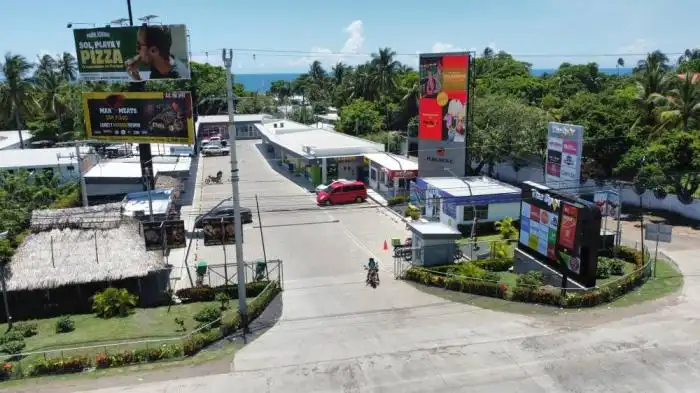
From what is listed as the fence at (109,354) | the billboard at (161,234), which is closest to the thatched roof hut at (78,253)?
the billboard at (161,234)

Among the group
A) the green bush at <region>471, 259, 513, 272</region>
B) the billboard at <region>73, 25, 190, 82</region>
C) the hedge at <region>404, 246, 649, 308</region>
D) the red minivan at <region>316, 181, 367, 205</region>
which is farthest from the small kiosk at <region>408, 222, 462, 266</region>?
the billboard at <region>73, 25, 190, 82</region>

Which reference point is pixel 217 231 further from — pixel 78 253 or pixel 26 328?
pixel 26 328

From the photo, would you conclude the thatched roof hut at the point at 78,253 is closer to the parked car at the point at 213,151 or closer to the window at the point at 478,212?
the window at the point at 478,212

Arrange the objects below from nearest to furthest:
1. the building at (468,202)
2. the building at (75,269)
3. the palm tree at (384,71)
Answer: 1. the building at (75,269)
2. the building at (468,202)
3. the palm tree at (384,71)

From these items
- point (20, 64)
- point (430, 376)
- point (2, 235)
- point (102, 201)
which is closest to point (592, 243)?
point (430, 376)

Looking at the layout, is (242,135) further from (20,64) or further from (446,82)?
(446,82)

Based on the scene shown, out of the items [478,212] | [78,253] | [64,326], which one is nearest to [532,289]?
[478,212]
